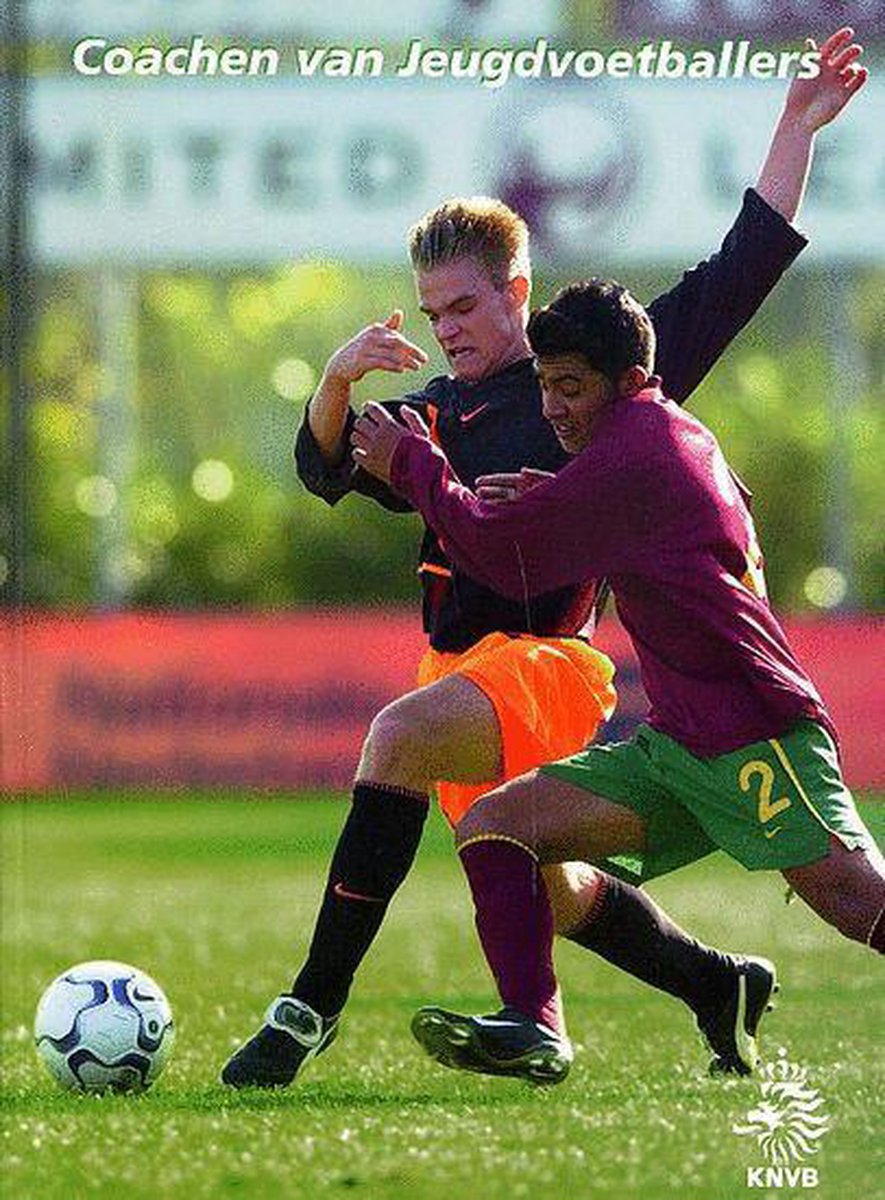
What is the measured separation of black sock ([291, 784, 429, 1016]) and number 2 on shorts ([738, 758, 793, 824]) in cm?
77

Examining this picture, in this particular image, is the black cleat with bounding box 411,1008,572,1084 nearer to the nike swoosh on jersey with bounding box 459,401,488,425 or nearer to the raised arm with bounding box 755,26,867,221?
the nike swoosh on jersey with bounding box 459,401,488,425

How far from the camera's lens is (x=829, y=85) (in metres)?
5.10

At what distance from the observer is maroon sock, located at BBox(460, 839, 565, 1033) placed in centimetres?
495

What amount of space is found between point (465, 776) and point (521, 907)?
319mm

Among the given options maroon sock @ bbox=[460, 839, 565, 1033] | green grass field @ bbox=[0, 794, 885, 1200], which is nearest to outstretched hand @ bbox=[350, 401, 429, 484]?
maroon sock @ bbox=[460, 839, 565, 1033]

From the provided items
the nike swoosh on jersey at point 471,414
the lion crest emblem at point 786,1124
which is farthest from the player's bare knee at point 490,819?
the nike swoosh on jersey at point 471,414

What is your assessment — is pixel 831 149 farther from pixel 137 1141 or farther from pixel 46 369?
pixel 46 369

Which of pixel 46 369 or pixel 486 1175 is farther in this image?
pixel 46 369

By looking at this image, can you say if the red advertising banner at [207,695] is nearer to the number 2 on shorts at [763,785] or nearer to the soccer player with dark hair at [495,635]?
the soccer player with dark hair at [495,635]

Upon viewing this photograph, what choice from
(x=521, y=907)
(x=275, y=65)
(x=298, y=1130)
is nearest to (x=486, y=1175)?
(x=298, y=1130)

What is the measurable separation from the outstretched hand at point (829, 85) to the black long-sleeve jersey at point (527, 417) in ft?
0.58

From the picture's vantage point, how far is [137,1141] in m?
4.53

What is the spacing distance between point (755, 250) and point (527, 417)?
1.75 feet

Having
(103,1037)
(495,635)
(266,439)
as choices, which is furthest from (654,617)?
(266,439)
